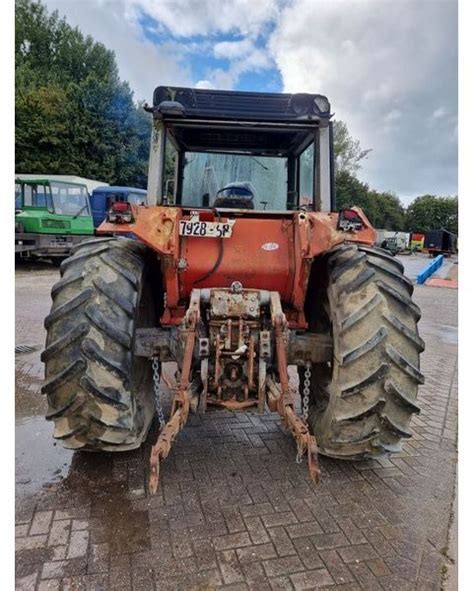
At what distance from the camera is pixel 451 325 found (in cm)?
941

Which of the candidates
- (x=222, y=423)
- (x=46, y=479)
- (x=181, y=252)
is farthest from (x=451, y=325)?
(x=46, y=479)

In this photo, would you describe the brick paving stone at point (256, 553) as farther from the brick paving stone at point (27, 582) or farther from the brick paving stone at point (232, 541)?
the brick paving stone at point (27, 582)

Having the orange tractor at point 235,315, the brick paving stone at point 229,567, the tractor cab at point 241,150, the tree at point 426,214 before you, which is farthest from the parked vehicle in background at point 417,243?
the brick paving stone at point 229,567

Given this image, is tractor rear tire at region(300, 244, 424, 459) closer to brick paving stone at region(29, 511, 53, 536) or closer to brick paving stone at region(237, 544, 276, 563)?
brick paving stone at region(237, 544, 276, 563)

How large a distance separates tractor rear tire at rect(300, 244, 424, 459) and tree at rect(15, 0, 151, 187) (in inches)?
1036

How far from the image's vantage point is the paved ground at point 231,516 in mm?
2197

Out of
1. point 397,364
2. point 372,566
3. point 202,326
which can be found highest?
point 202,326

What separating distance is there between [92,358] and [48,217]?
44.5 ft

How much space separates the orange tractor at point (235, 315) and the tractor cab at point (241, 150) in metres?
0.02

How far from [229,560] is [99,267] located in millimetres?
1840

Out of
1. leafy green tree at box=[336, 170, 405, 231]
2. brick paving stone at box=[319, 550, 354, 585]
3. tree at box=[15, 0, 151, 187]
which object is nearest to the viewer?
brick paving stone at box=[319, 550, 354, 585]

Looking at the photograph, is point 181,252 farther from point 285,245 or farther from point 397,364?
point 397,364

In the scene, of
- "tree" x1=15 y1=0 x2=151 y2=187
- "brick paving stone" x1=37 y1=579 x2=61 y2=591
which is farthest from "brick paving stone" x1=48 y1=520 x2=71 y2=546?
"tree" x1=15 y1=0 x2=151 y2=187

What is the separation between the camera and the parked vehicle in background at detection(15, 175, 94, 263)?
1437cm
